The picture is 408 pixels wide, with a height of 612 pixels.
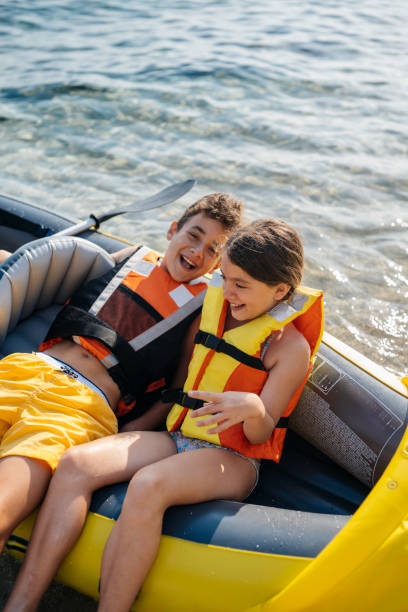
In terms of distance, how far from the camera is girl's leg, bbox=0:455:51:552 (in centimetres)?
144

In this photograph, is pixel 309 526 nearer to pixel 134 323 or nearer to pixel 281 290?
pixel 281 290

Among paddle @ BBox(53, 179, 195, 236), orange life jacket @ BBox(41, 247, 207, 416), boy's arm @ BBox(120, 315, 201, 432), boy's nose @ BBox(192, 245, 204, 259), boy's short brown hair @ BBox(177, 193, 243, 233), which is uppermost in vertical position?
boy's short brown hair @ BBox(177, 193, 243, 233)

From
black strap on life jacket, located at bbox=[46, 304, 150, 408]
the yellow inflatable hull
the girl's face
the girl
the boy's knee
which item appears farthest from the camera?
black strap on life jacket, located at bbox=[46, 304, 150, 408]

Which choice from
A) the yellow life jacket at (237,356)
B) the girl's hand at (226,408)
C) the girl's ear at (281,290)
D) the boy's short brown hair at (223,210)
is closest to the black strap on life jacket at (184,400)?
the yellow life jacket at (237,356)

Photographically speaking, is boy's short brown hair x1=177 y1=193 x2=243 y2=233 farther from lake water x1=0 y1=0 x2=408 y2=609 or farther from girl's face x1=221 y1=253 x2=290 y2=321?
lake water x1=0 y1=0 x2=408 y2=609

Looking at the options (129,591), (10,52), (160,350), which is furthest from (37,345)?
(10,52)

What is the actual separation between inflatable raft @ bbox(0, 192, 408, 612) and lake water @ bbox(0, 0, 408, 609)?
117 centimetres

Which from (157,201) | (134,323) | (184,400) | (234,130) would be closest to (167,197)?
(157,201)

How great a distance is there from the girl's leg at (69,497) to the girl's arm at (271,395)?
0.78 ft

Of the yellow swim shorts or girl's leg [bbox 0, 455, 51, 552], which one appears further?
the yellow swim shorts

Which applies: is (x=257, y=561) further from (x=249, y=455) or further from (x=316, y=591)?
(x=249, y=455)

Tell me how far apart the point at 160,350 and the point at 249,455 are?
1.60 ft

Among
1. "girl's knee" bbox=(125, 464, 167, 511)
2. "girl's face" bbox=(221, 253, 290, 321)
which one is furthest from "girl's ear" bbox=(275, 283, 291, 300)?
"girl's knee" bbox=(125, 464, 167, 511)

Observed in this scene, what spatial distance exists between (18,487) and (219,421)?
523 millimetres
